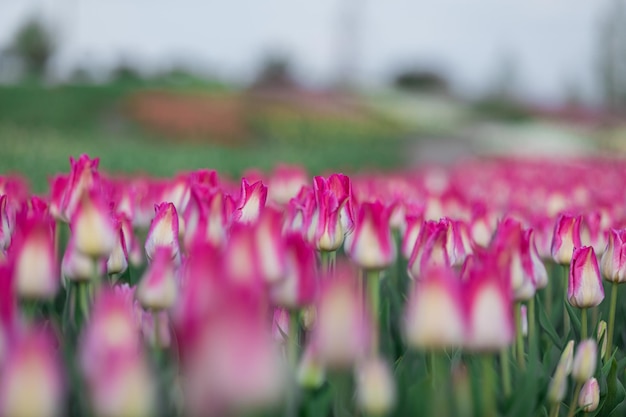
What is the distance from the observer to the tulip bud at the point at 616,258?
1.40m

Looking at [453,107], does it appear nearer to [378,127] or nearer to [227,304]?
[378,127]

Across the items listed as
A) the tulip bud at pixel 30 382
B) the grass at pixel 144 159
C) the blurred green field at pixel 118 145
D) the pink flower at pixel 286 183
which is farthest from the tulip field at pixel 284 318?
the grass at pixel 144 159

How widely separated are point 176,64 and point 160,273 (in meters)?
29.3

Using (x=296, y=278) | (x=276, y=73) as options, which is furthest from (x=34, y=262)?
(x=276, y=73)

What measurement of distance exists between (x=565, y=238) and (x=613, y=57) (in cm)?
3989

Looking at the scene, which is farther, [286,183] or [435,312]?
[286,183]

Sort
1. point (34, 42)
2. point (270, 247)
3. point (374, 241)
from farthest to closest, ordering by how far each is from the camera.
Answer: point (34, 42), point (374, 241), point (270, 247)

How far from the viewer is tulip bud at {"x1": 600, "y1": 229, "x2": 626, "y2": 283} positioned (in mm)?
1404

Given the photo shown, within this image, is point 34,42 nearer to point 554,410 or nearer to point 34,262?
point 34,262

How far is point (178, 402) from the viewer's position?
0.92m

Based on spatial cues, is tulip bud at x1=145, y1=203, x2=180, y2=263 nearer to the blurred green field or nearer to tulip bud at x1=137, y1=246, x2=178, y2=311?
tulip bud at x1=137, y1=246, x2=178, y2=311

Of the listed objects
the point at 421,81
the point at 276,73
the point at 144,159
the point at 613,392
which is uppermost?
the point at 421,81

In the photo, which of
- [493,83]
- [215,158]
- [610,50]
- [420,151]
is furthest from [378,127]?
[493,83]

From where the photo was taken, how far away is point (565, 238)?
149cm
